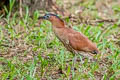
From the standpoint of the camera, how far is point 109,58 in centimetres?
704

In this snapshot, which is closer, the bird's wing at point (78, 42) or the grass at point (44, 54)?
the grass at point (44, 54)

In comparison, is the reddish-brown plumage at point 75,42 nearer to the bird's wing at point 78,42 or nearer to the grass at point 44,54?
the bird's wing at point 78,42

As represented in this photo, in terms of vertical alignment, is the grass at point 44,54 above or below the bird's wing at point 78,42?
below

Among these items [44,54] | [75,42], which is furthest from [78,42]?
[44,54]

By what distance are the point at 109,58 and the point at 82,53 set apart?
73cm

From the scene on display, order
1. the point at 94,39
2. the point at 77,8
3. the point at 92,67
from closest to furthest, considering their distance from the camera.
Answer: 1. the point at 92,67
2. the point at 94,39
3. the point at 77,8

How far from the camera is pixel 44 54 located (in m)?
7.24

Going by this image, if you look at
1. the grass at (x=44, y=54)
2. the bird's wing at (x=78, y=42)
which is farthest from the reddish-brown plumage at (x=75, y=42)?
the grass at (x=44, y=54)

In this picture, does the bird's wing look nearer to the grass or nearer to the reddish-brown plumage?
the reddish-brown plumage

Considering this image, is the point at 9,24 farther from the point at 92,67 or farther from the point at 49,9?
the point at 92,67

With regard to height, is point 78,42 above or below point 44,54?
above

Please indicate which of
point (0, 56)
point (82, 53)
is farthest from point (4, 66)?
point (82, 53)

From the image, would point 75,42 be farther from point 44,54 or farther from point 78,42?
point 44,54

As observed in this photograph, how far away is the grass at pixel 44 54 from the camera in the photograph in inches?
243
